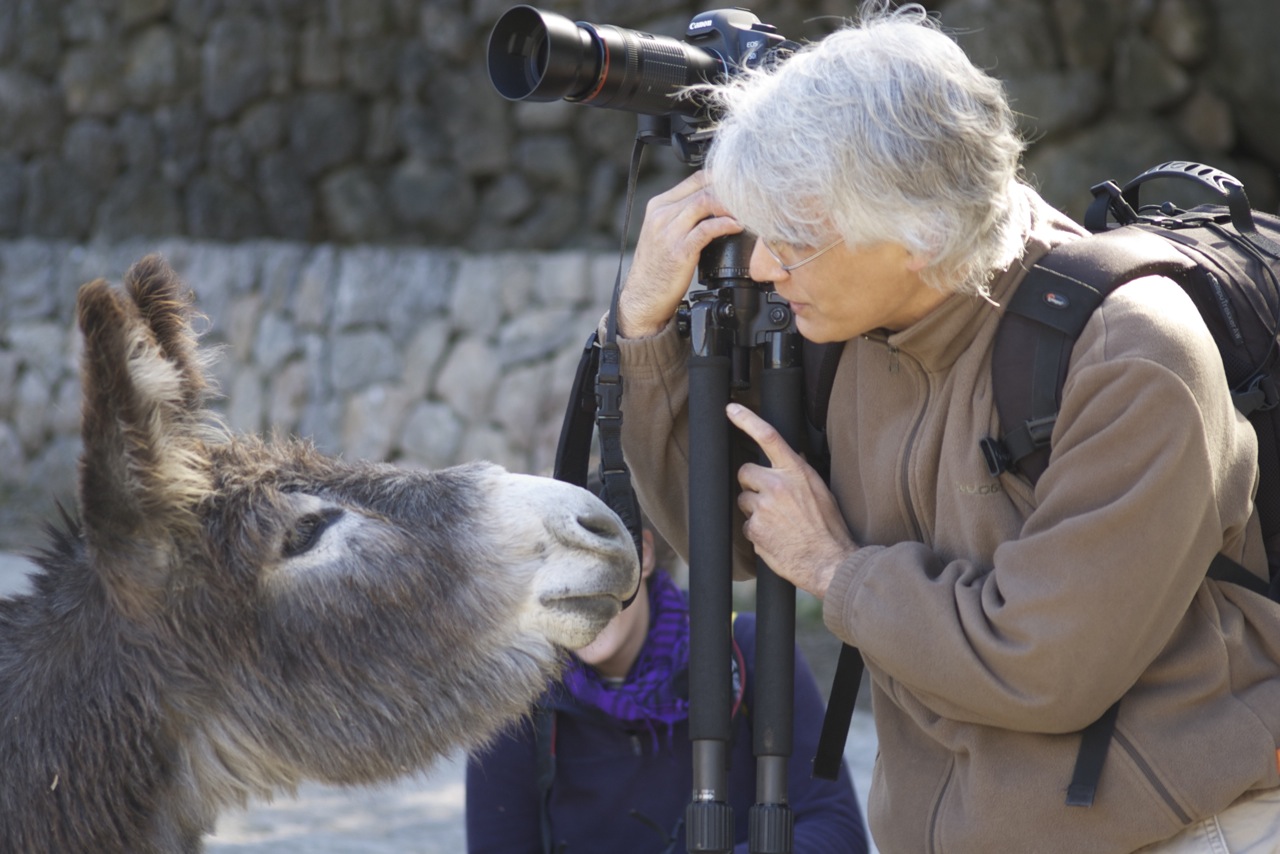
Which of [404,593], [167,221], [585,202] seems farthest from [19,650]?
[167,221]

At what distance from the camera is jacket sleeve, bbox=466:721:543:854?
2.54 meters

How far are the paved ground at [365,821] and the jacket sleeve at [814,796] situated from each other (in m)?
1.56

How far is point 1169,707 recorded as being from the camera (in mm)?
1533

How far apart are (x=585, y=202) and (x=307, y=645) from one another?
5.46m

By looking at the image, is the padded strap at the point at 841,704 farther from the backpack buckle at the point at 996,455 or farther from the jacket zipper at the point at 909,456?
the backpack buckle at the point at 996,455

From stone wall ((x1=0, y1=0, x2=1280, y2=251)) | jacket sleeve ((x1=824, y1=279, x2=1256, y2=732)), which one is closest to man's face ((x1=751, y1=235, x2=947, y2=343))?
jacket sleeve ((x1=824, y1=279, x2=1256, y2=732))

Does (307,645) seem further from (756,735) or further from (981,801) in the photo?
(981,801)

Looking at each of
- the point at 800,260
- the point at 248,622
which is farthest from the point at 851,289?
the point at 248,622

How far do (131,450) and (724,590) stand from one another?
0.82 metres

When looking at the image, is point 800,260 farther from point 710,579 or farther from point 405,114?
point 405,114

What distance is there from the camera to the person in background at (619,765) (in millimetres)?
2539

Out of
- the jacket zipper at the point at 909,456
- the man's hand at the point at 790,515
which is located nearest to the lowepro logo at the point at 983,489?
the jacket zipper at the point at 909,456

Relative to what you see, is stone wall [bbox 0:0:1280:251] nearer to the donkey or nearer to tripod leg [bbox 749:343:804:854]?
tripod leg [bbox 749:343:804:854]

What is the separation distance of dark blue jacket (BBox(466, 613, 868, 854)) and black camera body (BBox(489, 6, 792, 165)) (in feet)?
3.76
